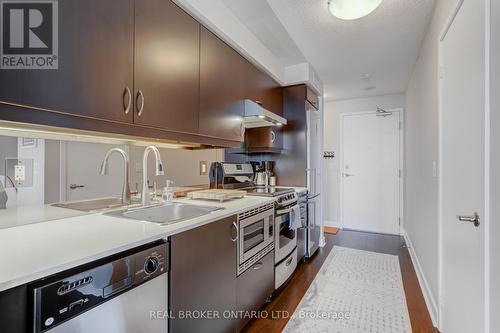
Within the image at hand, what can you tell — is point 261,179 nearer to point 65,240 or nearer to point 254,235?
point 254,235

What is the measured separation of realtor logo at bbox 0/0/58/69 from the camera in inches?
34.6

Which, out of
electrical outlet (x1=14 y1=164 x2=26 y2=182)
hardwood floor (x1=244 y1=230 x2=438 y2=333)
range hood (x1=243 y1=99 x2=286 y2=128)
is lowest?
hardwood floor (x1=244 y1=230 x2=438 y2=333)

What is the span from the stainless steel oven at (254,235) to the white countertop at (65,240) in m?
0.37

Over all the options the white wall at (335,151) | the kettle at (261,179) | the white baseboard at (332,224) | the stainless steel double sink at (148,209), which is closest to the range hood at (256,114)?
the kettle at (261,179)

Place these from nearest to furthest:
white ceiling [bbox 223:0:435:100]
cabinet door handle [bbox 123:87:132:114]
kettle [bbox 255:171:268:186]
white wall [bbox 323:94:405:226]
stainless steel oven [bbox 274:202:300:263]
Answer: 1. cabinet door handle [bbox 123:87:132:114]
2. white ceiling [bbox 223:0:435:100]
3. stainless steel oven [bbox 274:202:300:263]
4. kettle [bbox 255:171:268:186]
5. white wall [bbox 323:94:405:226]

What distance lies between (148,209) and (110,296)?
74 cm

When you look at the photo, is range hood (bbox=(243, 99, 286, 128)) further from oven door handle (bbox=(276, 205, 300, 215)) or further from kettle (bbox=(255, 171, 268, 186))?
oven door handle (bbox=(276, 205, 300, 215))

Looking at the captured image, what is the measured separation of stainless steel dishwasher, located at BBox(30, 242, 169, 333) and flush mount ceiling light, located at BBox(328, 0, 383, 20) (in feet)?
5.95

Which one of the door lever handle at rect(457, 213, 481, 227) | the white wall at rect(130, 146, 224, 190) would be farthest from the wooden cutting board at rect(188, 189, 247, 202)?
the door lever handle at rect(457, 213, 481, 227)

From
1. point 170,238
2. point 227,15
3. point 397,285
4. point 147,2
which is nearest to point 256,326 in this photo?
point 170,238

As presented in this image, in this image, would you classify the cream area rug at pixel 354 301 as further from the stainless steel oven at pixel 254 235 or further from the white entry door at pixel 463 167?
the stainless steel oven at pixel 254 235

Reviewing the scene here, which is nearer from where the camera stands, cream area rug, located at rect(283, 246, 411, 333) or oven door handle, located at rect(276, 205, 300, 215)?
cream area rug, located at rect(283, 246, 411, 333)

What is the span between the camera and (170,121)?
148 cm

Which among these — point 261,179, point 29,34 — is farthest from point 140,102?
point 261,179
